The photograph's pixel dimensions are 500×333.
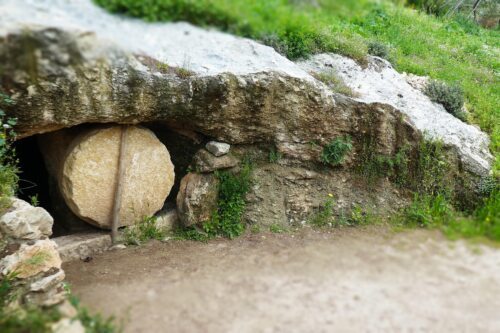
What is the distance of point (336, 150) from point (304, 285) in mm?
3073

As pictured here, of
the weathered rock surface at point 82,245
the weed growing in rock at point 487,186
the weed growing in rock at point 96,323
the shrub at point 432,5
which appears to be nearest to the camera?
the weed growing in rock at point 96,323

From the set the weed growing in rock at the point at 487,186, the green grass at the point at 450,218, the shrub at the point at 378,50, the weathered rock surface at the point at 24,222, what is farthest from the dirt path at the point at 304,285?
the shrub at the point at 378,50

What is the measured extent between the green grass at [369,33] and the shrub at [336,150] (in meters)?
1.69

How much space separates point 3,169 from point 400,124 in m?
5.53

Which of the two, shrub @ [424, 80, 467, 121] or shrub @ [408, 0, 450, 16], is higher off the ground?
shrub @ [408, 0, 450, 16]

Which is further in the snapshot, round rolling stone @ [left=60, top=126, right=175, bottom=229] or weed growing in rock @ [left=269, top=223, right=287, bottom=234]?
weed growing in rock @ [left=269, top=223, right=287, bottom=234]

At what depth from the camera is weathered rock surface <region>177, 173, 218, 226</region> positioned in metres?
7.32

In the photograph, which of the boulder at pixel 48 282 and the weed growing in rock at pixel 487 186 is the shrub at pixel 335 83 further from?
the boulder at pixel 48 282

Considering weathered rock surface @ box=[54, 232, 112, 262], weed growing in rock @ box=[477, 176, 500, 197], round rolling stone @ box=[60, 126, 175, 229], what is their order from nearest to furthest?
weathered rock surface @ box=[54, 232, 112, 262] → round rolling stone @ box=[60, 126, 175, 229] → weed growing in rock @ box=[477, 176, 500, 197]

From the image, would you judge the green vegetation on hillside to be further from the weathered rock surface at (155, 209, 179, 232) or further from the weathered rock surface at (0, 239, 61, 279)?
the weathered rock surface at (0, 239, 61, 279)

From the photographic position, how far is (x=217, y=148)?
23.7 ft

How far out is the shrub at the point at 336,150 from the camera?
728 centimetres

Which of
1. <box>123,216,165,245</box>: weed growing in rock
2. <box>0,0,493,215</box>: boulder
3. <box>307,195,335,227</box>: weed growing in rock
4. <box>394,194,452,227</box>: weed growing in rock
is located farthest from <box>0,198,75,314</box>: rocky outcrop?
<box>394,194,452,227</box>: weed growing in rock

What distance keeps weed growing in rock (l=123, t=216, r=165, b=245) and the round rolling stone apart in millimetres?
121
